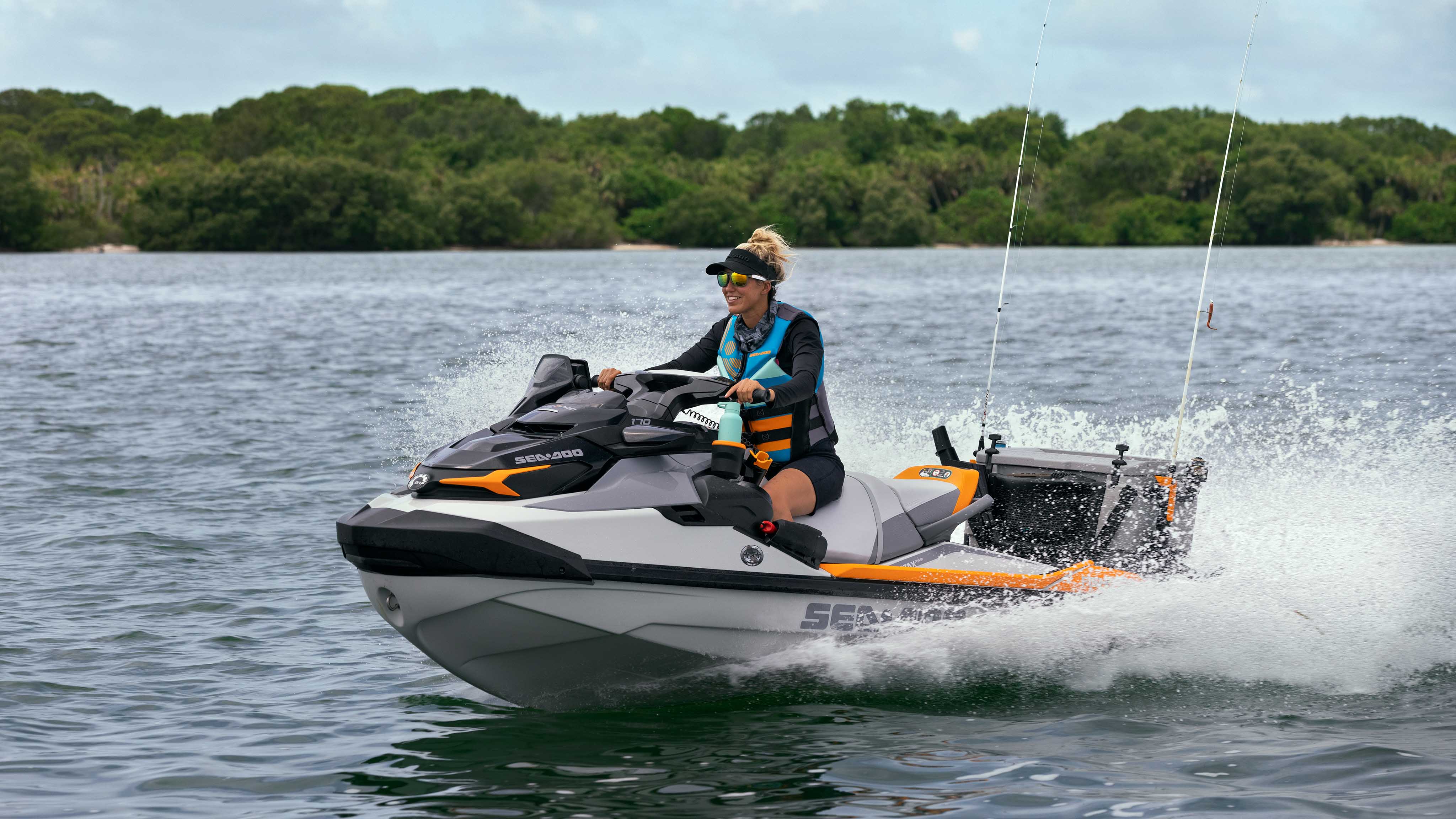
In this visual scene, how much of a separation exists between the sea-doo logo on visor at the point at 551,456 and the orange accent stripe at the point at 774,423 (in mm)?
781

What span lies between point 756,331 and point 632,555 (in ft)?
3.67

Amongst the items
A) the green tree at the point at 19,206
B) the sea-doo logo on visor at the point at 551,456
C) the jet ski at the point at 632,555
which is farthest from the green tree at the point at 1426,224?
the sea-doo logo on visor at the point at 551,456

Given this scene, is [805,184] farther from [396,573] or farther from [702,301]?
[396,573]

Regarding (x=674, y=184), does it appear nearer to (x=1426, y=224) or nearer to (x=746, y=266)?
(x=1426, y=224)

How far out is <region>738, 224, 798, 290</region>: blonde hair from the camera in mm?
5457

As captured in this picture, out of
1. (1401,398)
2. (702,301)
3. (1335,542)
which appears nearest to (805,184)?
(702,301)

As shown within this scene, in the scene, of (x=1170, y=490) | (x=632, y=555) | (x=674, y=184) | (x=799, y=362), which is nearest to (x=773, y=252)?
(x=799, y=362)

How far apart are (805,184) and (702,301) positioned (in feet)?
228

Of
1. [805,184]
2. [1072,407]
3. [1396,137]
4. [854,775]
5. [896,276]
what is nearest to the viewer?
[854,775]

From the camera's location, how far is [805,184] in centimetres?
9706

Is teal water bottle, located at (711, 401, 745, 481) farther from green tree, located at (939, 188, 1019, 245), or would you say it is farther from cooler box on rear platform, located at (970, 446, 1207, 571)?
green tree, located at (939, 188, 1019, 245)

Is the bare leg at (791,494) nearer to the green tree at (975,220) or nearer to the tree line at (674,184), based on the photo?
the tree line at (674,184)

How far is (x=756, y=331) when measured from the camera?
5.58 m

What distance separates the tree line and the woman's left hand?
245ft
